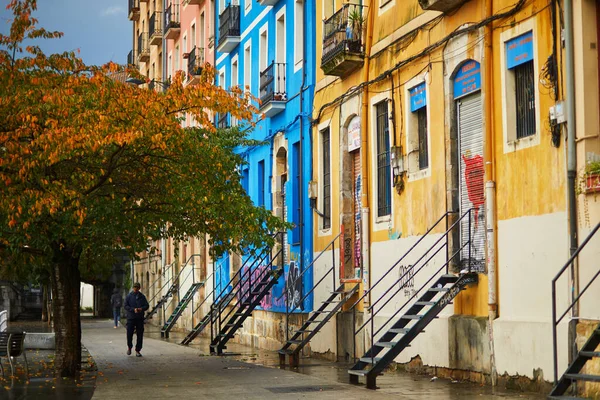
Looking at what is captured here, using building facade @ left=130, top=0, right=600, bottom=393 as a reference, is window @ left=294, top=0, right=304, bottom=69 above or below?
above

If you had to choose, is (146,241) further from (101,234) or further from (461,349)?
(461,349)

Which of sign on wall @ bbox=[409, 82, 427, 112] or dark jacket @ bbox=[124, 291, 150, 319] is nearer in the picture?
sign on wall @ bbox=[409, 82, 427, 112]

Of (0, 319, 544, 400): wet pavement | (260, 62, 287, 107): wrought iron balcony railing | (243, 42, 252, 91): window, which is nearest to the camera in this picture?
(0, 319, 544, 400): wet pavement

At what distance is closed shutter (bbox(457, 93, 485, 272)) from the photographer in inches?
677

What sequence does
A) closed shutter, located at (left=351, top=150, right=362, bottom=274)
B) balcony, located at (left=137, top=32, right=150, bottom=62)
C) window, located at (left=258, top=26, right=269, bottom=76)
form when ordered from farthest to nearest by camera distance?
balcony, located at (left=137, top=32, right=150, bottom=62) → window, located at (left=258, top=26, right=269, bottom=76) → closed shutter, located at (left=351, top=150, right=362, bottom=274)

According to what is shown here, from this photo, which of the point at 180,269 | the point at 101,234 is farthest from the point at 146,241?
the point at 180,269

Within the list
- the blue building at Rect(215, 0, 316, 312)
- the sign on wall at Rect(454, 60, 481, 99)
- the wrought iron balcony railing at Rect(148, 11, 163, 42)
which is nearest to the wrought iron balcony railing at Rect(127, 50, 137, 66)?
the wrought iron balcony railing at Rect(148, 11, 163, 42)

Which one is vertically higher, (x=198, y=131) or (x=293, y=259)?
(x=198, y=131)

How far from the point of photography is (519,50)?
51.7 ft

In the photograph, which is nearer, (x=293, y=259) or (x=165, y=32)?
(x=293, y=259)

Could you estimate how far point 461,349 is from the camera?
17.2 metres

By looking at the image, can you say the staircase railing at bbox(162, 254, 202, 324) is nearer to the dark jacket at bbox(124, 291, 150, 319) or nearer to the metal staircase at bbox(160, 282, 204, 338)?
the metal staircase at bbox(160, 282, 204, 338)

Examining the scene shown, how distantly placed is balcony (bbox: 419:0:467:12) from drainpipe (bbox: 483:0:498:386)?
3.52ft

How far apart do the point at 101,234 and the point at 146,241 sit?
1044 millimetres
